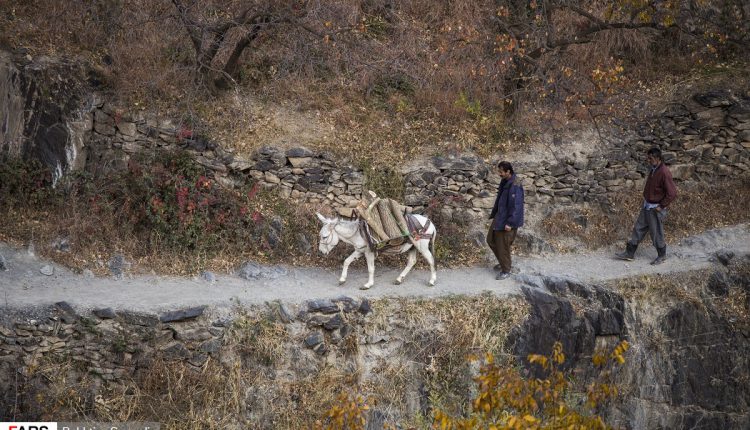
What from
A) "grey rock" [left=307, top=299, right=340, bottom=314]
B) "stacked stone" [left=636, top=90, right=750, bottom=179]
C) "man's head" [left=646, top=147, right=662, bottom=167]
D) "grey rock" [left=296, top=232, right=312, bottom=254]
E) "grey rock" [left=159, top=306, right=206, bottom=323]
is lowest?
"grey rock" [left=159, top=306, right=206, bottom=323]

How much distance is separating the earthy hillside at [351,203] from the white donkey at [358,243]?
1.28ft

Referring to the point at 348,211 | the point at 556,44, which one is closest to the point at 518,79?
the point at 556,44

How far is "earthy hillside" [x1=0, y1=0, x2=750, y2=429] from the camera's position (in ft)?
34.2

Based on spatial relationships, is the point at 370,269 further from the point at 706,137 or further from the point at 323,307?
the point at 706,137

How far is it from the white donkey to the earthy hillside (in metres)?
0.39

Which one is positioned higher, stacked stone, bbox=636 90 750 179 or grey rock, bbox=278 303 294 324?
stacked stone, bbox=636 90 750 179

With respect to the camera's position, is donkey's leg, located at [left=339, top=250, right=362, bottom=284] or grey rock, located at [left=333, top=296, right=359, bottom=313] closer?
grey rock, located at [left=333, top=296, right=359, bottom=313]

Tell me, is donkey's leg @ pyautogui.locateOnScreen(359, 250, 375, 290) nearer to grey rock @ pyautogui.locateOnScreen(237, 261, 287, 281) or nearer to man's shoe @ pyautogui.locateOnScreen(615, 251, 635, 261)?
grey rock @ pyautogui.locateOnScreen(237, 261, 287, 281)

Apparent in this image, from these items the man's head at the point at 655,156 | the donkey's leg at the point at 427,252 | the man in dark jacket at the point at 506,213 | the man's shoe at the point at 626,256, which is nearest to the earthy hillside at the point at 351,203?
the man's shoe at the point at 626,256

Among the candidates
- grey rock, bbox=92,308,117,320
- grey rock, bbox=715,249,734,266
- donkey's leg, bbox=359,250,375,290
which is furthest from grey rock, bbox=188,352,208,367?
grey rock, bbox=715,249,734,266

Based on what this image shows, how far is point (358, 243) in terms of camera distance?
1134 cm

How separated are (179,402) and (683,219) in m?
10.7

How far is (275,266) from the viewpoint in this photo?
40.0ft

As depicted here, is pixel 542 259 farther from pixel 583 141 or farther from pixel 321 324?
pixel 321 324
